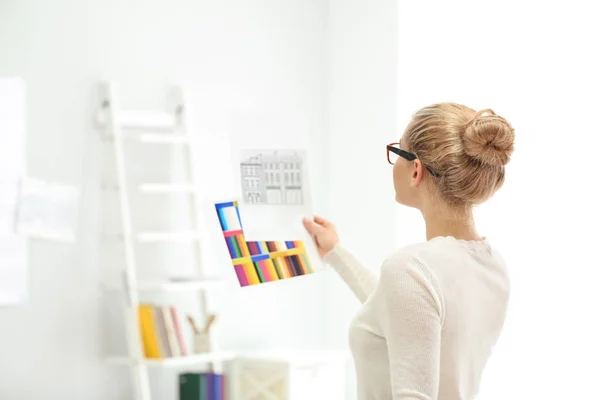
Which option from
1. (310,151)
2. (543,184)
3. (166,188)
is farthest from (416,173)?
(310,151)

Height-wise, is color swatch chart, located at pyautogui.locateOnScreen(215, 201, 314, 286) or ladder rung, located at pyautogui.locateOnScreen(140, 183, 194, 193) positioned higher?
ladder rung, located at pyautogui.locateOnScreen(140, 183, 194, 193)

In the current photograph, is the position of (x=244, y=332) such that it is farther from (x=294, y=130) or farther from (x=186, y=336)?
(x=294, y=130)

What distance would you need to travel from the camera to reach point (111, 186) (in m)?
3.41

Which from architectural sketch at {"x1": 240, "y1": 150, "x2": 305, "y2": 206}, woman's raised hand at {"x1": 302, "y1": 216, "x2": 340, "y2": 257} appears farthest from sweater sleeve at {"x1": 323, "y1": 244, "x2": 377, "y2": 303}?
architectural sketch at {"x1": 240, "y1": 150, "x2": 305, "y2": 206}

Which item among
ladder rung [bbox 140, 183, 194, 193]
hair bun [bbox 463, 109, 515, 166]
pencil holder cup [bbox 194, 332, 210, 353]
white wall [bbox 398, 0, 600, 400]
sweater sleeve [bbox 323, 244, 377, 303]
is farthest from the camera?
pencil holder cup [bbox 194, 332, 210, 353]

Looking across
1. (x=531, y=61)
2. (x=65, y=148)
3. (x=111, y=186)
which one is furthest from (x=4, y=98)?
(x=531, y=61)

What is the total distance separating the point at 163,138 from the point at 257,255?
69.4 inches

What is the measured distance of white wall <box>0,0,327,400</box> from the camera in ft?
10.7

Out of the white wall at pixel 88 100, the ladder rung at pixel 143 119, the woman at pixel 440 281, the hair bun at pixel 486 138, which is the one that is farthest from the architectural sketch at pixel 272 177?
the ladder rung at pixel 143 119

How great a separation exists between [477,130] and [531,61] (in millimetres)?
1972

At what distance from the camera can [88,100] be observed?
135 inches

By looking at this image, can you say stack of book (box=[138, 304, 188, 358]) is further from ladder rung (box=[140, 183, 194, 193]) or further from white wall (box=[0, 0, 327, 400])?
ladder rung (box=[140, 183, 194, 193])

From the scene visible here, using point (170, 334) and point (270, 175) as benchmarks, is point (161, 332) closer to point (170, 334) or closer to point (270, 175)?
point (170, 334)

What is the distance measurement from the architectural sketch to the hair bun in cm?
52
